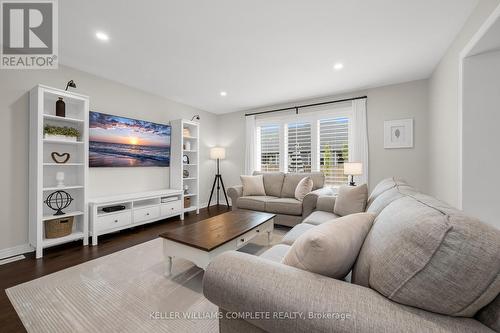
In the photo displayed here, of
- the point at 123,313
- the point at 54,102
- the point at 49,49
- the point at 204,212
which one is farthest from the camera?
the point at 204,212

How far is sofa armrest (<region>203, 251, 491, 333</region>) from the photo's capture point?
60cm

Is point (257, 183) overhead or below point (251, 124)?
below

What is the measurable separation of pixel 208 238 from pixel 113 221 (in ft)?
6.53

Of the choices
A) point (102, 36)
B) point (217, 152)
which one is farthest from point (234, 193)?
point (102, 36)

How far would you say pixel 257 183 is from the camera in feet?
13.4

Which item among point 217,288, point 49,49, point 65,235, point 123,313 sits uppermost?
point 49,49

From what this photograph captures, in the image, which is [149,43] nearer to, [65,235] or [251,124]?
[65,235]

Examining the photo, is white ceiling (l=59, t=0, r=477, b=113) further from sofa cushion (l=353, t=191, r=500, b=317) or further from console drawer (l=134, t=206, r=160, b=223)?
console drawer (l=134, t=206, r=160, b=223)

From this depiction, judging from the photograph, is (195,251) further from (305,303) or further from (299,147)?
(299,147)

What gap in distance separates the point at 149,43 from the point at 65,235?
2685mm

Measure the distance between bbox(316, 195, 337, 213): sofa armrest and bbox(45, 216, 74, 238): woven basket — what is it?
3409 mm

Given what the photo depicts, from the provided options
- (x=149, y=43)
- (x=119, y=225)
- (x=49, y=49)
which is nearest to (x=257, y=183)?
(x=119, y=225)

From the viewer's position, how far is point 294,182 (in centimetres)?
389

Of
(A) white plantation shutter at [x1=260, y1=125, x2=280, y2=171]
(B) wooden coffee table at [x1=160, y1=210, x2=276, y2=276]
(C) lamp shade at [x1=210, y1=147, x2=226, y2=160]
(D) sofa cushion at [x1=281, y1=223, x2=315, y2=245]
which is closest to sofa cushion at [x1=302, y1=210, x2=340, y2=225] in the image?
(D) sofa cushion at [x1=281, y1=223, x2=315, y2=245]
